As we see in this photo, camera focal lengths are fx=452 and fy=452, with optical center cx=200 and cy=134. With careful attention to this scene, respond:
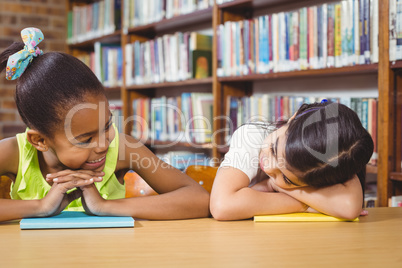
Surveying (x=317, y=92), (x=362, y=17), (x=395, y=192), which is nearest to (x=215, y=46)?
(x=317, y=92)

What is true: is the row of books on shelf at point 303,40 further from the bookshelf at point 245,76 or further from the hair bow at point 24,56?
the hair bow at point 24,56

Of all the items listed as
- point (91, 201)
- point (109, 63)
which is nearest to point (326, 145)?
point (91, 201)

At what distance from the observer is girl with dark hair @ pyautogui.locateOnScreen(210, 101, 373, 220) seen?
102cm

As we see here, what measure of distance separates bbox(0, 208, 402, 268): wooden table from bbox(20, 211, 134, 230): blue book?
0.02m

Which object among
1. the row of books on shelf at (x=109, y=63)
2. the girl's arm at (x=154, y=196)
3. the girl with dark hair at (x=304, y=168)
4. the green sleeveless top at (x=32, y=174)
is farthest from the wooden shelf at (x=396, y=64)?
the row of books on shelf at (x=109, y=63)

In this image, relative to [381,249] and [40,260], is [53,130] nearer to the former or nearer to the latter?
[40,260]

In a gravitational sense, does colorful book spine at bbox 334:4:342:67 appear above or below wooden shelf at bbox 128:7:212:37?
below

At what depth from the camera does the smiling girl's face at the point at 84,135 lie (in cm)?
106

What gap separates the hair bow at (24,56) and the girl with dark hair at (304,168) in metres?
0.56

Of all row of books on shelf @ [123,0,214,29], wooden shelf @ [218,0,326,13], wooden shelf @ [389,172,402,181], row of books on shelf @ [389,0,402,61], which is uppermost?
row of books on shelf @ [123,0,214,29]

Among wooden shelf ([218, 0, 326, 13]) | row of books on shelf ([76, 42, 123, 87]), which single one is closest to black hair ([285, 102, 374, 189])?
wooden shelf ([218, 0, 326, 13])

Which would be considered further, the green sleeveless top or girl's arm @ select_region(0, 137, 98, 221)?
the green sleeveless top

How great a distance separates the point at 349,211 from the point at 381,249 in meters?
0.26

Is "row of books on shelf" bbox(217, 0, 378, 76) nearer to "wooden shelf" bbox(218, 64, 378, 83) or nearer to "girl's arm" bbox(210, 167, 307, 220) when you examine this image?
"wooden shelf" bbox(218, 64, 378, 83)
